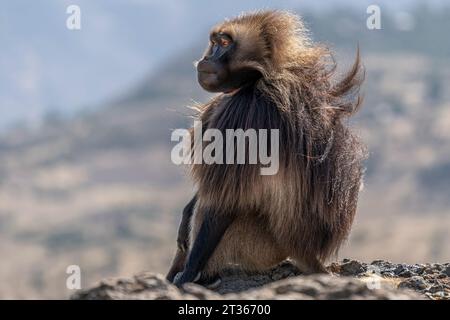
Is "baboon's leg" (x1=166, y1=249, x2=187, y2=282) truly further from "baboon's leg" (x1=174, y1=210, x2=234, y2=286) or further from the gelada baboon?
"baboon's leg" (x1=174, y1=210, x2=234, y2=286)

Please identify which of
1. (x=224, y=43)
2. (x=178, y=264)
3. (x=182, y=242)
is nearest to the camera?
(x=224, y=43)

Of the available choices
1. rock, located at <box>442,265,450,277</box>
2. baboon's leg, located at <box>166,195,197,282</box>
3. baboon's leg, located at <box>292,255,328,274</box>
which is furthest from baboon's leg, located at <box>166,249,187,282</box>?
rock, located at <box>442,265,450,277</box>

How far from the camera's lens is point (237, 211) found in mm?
8086

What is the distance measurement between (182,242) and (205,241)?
730 mm

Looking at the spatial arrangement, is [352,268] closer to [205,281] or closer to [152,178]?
[205,281]

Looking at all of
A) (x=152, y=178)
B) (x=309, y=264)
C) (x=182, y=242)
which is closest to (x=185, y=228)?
(x=182, y=242)

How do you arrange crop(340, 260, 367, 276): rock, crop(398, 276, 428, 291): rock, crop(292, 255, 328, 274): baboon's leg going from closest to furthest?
1. crop(398, 276, 428, 291): rock
2. crop(292, 255, 328, 274): baboon's leg
3. crop(340, 260, 367, 276): rock

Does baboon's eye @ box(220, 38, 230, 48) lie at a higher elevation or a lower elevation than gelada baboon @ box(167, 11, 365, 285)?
higher

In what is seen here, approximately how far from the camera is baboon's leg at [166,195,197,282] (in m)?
8.66

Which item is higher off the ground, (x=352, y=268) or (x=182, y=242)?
(x=182, y=242)

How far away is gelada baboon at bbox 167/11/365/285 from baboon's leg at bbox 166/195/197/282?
11mm

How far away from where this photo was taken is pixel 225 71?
8398 mm

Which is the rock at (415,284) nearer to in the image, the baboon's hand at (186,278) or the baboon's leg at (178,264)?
the baboon's hand at (186,278)

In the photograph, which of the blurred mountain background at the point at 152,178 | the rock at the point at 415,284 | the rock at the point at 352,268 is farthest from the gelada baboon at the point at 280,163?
the blurred mountain background at the point at 152,178
